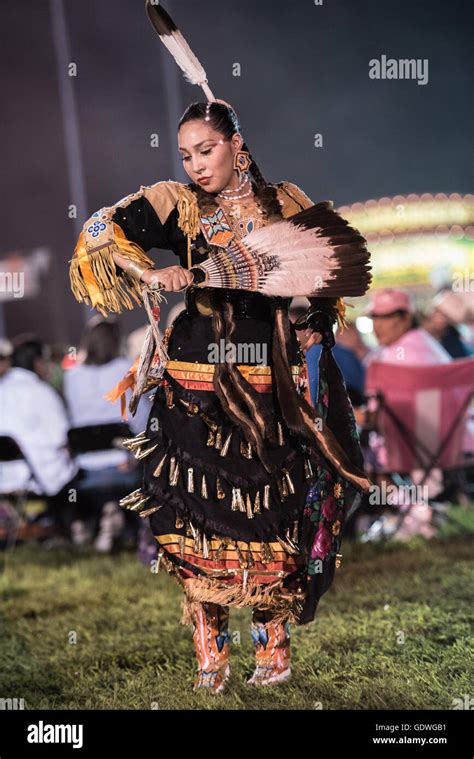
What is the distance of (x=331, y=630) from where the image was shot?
14.4ft

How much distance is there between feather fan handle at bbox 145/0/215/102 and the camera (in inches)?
140

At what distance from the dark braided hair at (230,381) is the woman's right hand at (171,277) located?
10.0 inches

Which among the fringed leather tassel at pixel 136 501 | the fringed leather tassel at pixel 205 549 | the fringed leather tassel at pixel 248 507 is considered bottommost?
the fringed leather tassel at pixel 205 549

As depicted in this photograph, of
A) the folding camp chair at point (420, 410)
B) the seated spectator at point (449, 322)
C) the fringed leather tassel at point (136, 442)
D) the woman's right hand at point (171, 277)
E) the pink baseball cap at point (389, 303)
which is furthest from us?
the seated spectator at point (449, 322)

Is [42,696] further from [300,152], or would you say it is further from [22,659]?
[300,152]

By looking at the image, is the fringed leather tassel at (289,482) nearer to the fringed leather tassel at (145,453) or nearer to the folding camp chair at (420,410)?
the fringed leather tassel at (145,453)

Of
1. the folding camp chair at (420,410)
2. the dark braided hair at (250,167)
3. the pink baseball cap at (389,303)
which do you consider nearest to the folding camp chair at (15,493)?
the folding camp chair at (420,410)

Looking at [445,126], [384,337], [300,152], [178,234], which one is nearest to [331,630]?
[178,234]

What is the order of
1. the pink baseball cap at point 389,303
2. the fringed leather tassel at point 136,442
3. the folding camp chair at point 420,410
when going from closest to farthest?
the fringed leather tassel at point 136,442 < the folding camp chair at point 420,410 < the pink baseball cap at point 389,303

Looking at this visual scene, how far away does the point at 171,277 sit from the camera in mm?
3301

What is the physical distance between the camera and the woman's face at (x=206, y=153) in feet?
11.4

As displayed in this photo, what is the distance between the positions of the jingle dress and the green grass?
0.32 metres

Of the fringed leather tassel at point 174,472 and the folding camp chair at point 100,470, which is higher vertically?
the fringed leather tassel at point 174,472
